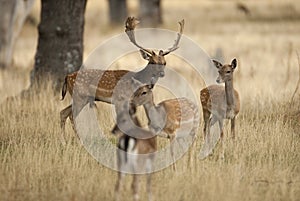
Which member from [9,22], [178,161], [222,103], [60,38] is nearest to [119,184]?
[178,161]

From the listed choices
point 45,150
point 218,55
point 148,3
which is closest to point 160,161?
point 45,150

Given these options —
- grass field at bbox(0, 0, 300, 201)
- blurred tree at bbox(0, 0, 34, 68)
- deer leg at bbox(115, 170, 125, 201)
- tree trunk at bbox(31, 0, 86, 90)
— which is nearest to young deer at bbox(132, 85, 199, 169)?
grass field at bbox(0, 0, 300, 201)

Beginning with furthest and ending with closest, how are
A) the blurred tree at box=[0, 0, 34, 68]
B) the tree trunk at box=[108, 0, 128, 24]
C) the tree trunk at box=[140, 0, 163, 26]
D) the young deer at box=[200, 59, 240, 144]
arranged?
1. the tree trunk at box=[108, 0, 128, 24]
2. the tree trunk at box=[140, 0, 163, 26]
3. the blurred tree at box=[0, 0, 34, 68]
4. the young deer at box=[200, 59, 240, 144]

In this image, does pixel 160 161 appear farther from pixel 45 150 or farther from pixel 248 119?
pixel 248 119

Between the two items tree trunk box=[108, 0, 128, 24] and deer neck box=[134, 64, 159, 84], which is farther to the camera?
tree trunk box=[108, 0, 128, 24]

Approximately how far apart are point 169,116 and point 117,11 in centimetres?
2361

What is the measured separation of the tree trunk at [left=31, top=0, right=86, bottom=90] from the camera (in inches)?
440

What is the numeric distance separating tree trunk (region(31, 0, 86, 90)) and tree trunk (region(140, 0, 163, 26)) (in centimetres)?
1476

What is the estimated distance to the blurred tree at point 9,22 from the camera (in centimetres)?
1512

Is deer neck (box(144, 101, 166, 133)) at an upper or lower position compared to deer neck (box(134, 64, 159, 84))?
lower

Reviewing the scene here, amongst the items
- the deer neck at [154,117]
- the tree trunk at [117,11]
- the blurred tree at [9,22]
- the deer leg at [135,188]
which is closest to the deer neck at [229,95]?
the deer neck at [154,117]

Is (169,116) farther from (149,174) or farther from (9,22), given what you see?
(9,22)

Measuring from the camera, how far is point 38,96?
1053 centimetres

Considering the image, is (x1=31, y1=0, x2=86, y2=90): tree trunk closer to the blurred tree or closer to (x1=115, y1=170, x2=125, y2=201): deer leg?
the blurred tree
